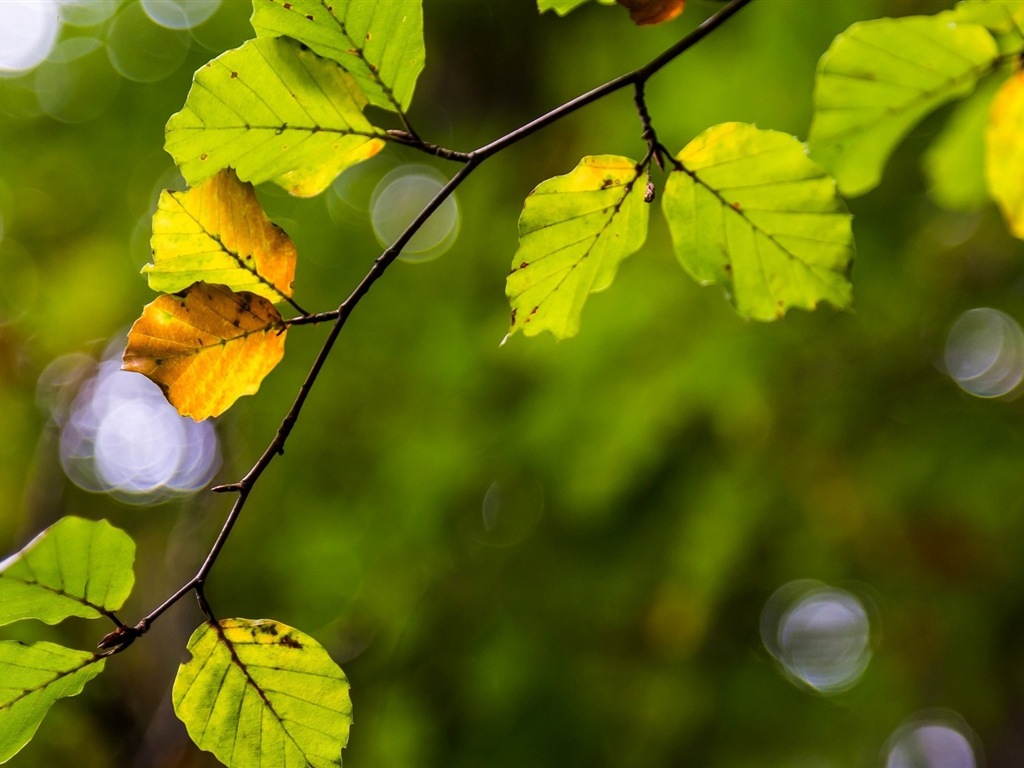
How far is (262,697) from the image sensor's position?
416 millimetres

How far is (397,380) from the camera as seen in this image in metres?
1.82

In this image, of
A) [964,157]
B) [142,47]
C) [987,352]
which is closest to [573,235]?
[964,157]

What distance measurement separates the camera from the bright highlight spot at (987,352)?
5.68 ft

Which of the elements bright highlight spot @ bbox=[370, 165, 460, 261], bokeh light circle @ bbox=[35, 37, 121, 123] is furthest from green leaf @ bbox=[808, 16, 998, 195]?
bokeh light circle @ bbox=[35, 37, 121, 123]

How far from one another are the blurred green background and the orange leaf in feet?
2.76

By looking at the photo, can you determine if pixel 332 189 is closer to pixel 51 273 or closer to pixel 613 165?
pixel 51 273

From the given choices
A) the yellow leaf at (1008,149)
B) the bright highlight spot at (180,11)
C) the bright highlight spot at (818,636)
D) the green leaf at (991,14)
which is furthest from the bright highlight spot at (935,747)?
the bright highlight spot at (180,11)

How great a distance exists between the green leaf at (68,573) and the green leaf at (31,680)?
0.02m

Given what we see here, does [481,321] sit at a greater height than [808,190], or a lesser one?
lesser

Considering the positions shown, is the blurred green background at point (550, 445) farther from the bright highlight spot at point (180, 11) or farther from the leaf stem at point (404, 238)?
the leaf stem at point (404, 238)

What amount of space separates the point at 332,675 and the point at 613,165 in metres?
0.35

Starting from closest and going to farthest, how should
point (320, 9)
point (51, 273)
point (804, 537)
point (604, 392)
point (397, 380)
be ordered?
point (320, 9) → point (604, 392) → point (804, 537) → point (397, 380) → point (51, 273)

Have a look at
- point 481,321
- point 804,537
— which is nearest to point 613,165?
point 481,321

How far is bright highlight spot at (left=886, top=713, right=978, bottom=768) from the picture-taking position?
330cm
